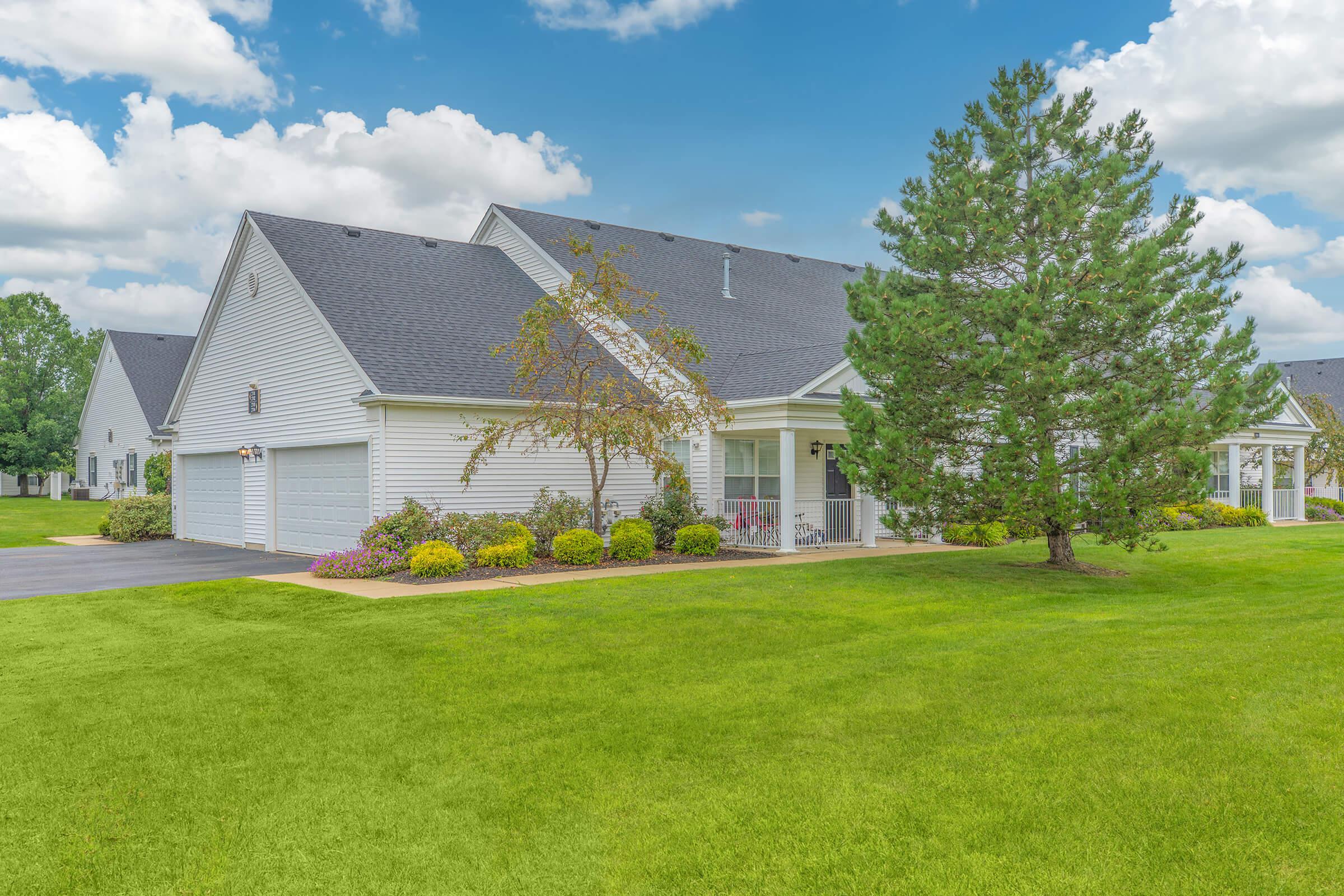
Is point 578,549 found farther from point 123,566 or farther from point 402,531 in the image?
point 123,566

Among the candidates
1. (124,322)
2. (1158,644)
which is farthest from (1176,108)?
(124,322)

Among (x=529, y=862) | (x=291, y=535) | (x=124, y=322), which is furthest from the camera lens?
(x=124, y=322)

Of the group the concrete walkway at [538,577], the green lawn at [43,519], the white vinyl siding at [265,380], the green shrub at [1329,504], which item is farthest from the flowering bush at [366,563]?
the green shrub at [1329,504]

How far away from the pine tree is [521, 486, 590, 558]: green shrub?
5.48 metres

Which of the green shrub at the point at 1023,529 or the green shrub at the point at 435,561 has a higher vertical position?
the green shrub at the point at 1023,529

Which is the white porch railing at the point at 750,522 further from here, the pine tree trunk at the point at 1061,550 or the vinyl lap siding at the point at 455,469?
the pine tree trunk at the point at 1061,550

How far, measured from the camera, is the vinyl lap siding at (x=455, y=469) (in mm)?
15594

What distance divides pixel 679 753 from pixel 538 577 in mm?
8577

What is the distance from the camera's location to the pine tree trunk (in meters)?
14.7

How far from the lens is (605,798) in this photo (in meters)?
4.72

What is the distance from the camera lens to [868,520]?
1834cm

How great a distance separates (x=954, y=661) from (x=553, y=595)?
5.64 meters

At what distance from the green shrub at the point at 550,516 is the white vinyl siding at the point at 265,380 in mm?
3216

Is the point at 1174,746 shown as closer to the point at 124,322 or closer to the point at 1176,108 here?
the point at 1176,108
